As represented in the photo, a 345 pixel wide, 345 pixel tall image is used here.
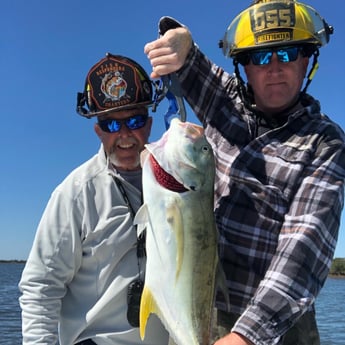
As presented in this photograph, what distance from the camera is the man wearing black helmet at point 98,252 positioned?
161 inches

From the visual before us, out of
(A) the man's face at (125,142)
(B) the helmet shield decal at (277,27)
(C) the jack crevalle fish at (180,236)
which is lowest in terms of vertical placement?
(C) the jack crevalle fish at (180,236)

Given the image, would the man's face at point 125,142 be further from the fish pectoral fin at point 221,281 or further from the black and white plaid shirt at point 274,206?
the fish pectoral fin at point 221,281

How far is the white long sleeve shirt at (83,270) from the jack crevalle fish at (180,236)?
590 mm

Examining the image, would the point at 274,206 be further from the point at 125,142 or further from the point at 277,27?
the point at 277,27

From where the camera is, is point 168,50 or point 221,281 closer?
point 221,281

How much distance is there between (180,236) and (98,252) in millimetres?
903

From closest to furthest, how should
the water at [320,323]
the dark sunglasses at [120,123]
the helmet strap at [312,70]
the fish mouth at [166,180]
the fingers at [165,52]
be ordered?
the fish mouth at [166,180] → the fingers at [165,52] → the dark sunglasses at [120,123] → the helmet strap at [312,70] → the water at [320,323]

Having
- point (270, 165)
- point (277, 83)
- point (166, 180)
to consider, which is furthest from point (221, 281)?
point (277, 83)

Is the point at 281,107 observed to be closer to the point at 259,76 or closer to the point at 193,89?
the point at 259,76

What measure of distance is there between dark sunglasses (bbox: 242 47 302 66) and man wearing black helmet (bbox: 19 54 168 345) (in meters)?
0.93

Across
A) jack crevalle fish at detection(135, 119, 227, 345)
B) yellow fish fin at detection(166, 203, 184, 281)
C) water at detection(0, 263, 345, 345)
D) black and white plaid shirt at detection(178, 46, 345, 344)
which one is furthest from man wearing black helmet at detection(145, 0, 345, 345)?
water at detection(0, 263, 345, 345)

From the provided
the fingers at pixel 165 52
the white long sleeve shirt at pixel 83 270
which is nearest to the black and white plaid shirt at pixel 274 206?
the fingers at pixel 165 52

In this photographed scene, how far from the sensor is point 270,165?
Result: 3.95 metres

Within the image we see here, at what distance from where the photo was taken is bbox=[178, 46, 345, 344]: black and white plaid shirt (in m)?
3.40
